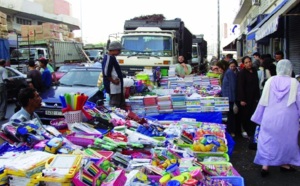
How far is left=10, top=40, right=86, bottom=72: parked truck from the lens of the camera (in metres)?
21.8

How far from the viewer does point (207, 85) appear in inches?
381

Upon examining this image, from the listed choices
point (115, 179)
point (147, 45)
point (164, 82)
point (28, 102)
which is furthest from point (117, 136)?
point (147, 45)

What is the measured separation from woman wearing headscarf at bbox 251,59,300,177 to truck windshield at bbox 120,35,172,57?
8356 millimetres

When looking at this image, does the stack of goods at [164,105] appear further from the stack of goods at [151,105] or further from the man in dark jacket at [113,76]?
the man in dark jacket at [113,76]

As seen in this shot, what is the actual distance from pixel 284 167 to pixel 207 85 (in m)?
4.24

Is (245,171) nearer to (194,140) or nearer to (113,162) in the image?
(194,140)

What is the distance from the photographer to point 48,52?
24328mm

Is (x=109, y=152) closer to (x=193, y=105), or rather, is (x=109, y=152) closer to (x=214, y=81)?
(x=193, y=105)

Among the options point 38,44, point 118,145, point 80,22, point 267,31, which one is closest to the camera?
point 118,145

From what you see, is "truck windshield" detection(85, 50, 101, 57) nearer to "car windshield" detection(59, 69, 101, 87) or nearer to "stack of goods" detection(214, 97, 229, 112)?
"car windshield" detection(59, 69, 101, 87)

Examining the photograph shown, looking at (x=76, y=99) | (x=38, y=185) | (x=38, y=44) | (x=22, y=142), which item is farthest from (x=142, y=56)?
(x=38, y=44)

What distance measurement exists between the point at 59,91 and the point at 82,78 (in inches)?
38.0

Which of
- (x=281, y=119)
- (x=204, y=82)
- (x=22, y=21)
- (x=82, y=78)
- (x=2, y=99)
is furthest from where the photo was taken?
(x=22, y=21)

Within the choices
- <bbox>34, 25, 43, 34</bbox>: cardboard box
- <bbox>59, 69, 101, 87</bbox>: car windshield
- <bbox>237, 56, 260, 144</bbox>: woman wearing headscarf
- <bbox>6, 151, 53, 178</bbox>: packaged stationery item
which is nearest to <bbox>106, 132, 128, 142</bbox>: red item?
<bbox>6, 151, 53, 178</bbox>: packaged stationery item
